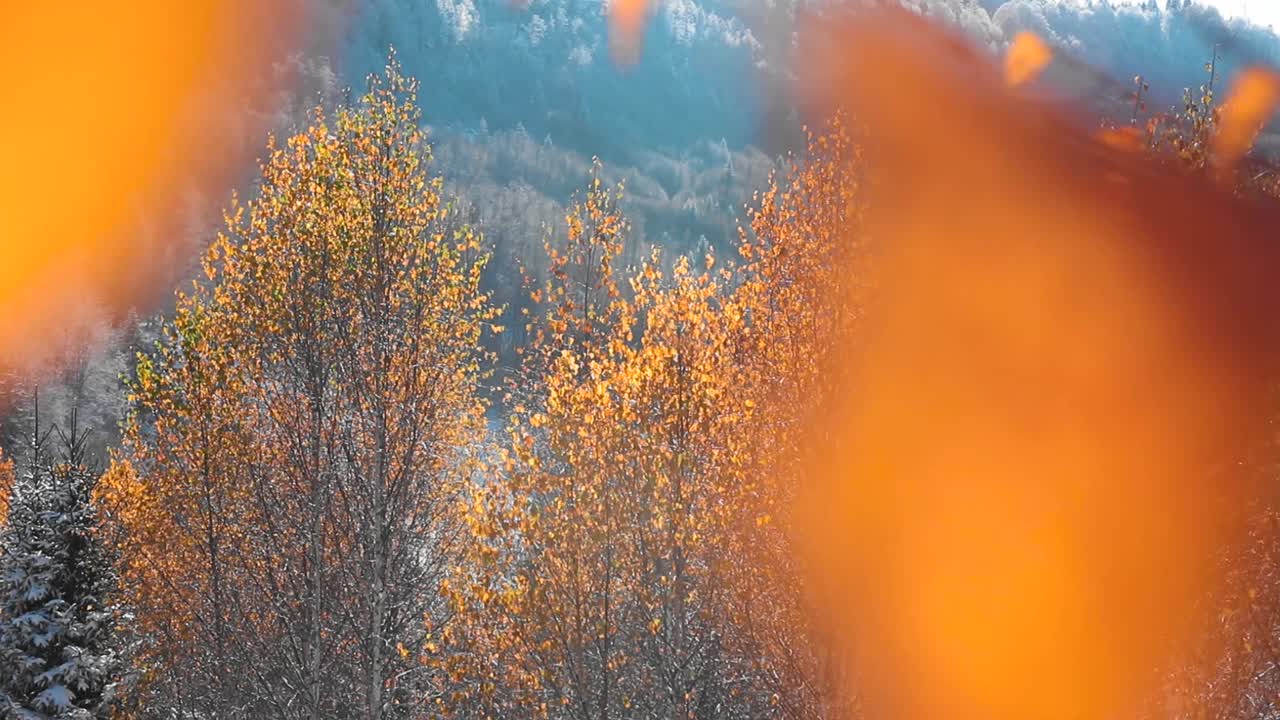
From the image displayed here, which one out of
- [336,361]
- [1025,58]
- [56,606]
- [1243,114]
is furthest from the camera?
[56,606]

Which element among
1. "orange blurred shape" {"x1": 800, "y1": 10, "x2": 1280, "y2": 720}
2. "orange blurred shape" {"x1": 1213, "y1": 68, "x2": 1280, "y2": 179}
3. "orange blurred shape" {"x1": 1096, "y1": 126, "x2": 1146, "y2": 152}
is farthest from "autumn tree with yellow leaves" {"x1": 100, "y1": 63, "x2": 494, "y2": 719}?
"orange blurred shape" {"x1": 1213, "y1": 68, "x2": 1280, "y2": 179}

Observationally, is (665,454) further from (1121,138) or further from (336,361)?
(1121,138)

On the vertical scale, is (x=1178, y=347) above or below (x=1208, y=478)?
above

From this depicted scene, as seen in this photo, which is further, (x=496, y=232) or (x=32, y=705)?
(x=496, y=232)

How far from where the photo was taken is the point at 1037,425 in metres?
9.84

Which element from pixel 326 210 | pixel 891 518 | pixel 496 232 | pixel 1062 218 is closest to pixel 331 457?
pixel 326 210

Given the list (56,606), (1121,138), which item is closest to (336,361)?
(1121,138)

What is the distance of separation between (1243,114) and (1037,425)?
3858 mm

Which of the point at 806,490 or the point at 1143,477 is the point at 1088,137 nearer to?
the point at 1143,477

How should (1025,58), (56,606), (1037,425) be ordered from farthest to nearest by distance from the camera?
1. (56,606)
2. (1025,58)
3. (1037,425)

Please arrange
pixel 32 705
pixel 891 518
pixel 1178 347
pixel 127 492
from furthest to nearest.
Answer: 1. pixel 127 492
2. pixel 32 705
3. pixel 891 518
4. pixel 1178 347

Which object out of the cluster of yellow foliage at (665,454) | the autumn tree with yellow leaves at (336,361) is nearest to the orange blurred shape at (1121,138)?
the cluster of yellow foliage at (665,454)

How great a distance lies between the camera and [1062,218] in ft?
31.9

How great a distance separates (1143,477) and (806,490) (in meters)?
3.42
